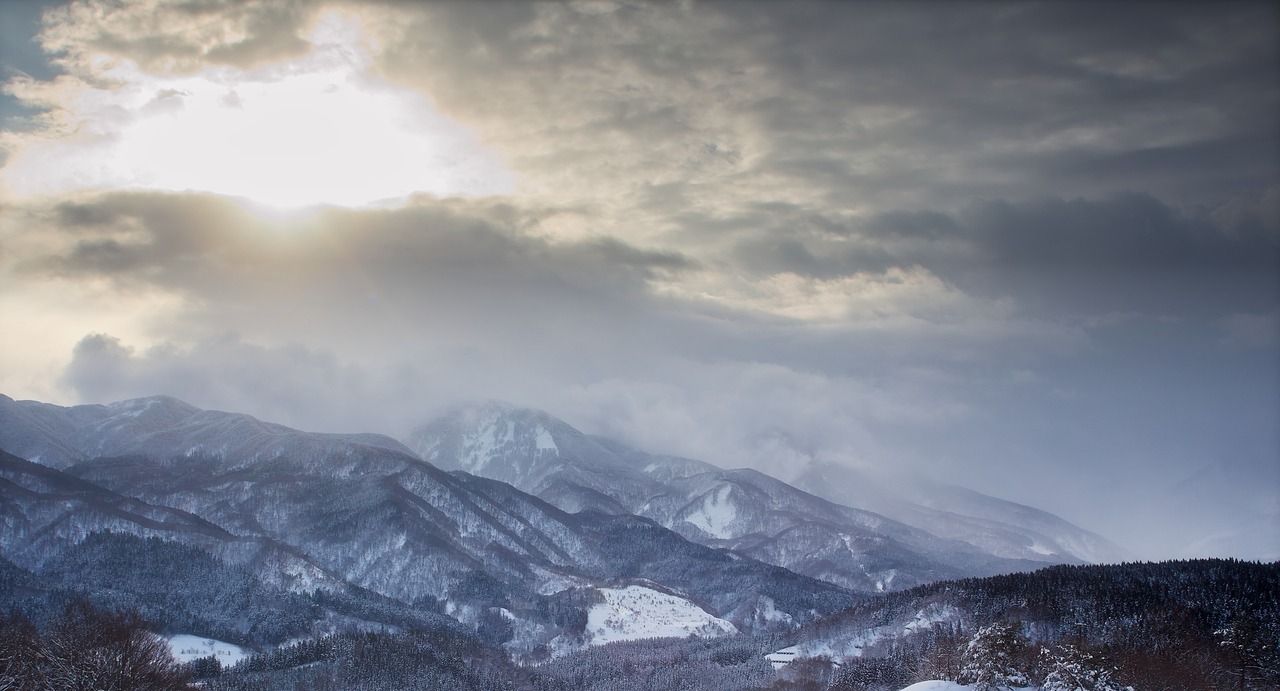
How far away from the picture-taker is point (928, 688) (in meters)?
130

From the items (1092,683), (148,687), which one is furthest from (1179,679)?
(148,687)

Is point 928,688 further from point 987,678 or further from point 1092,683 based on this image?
point 1092,683

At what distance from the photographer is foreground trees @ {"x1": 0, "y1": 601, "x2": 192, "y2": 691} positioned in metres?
172

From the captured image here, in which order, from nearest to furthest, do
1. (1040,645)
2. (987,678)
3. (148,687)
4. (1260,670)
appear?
(987,678) → (1040,645) → (148,687) → (1260,670)

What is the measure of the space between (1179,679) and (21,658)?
659ft

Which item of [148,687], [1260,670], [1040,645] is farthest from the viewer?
[1260,670]

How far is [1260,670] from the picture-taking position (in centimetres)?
19688

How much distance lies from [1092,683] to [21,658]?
17569 centimetres

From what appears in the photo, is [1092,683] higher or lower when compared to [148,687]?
higher

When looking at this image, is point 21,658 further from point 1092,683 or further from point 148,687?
point 1092,683

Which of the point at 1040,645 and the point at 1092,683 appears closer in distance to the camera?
the point at 1092,683

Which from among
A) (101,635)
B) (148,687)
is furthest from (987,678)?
(101,635)

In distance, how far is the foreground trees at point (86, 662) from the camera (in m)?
172

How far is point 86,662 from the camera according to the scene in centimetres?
17488
